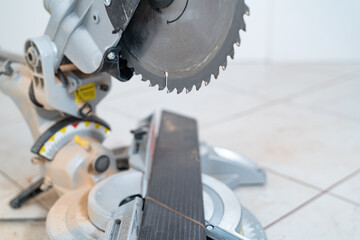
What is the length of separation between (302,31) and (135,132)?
2.38m

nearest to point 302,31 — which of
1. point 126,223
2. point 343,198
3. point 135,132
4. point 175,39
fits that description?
point 343,198

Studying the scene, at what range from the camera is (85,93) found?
1.45 m

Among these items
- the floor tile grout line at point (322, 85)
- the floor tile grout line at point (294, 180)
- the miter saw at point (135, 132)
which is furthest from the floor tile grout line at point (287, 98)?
the miter saw at point (135, 132)

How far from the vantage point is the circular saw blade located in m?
1.01

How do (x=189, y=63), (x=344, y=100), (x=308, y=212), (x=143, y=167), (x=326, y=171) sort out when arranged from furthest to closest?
(x=344, y=100)
(x=326, y=171)
(x=308, y=212)
(x=143, y=167)
(x=189, y=63)

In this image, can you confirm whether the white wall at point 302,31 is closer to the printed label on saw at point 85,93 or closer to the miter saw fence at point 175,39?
the printed label on saw at point 85,93

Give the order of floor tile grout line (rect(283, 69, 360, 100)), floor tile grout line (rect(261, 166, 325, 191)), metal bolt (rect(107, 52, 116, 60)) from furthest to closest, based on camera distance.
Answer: floor tile grout line (rect(283, 69, 360, 100))
floor tile grout line (rect(261, 166, 325, 191))
metal bolt (rect(107, 52, 116, 60))

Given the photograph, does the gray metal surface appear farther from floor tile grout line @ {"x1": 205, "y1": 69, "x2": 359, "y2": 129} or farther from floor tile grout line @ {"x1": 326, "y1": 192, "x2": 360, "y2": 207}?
floor tile grout line @ {"x1": 205, "y1": 69, "x2": 359, "y2": 129}

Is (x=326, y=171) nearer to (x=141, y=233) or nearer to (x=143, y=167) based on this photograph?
(x=143, y=167)

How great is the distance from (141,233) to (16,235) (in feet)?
2.01

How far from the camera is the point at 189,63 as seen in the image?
110 cm

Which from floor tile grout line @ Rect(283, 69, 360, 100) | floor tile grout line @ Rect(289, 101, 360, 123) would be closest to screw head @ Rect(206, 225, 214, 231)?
floor tile grout line @ Rect(289, 101, 360, 123)

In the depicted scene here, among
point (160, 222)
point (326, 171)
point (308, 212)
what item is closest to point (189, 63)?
point (160, 222)

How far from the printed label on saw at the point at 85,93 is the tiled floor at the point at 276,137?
1.66 feet
